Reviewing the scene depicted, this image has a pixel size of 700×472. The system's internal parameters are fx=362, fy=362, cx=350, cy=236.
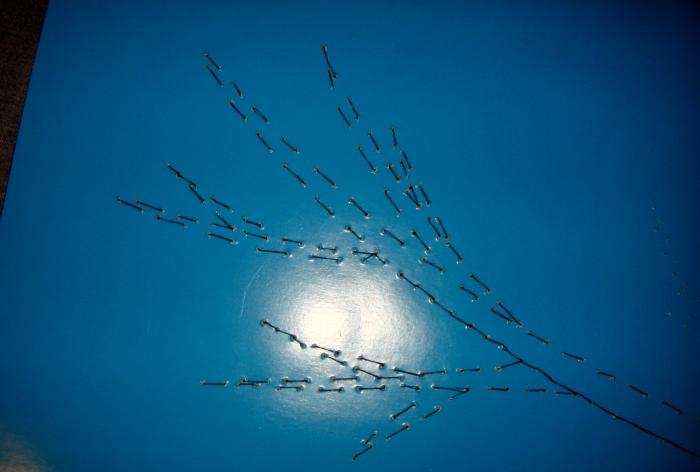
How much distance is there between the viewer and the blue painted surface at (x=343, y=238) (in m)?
1.81

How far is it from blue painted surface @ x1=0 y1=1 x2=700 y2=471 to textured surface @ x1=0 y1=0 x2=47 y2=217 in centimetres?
35

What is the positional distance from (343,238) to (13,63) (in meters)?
2.18

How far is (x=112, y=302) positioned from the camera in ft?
6.00

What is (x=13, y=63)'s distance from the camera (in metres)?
2.11

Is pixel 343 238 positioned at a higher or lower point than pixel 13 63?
lower

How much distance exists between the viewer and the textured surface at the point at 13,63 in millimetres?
2086

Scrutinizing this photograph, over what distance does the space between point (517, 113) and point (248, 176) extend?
4.99 feet

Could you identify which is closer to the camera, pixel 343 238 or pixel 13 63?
pixel 343 238

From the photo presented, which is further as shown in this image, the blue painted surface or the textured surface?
the textured surface

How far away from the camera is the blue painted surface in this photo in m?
1.81

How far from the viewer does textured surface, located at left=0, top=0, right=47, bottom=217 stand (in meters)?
2.09

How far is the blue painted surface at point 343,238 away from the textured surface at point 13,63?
1.13ft

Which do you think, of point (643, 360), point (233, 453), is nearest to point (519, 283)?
point (643, 360)

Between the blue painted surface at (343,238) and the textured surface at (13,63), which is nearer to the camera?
the blue painted surface at (343,238)
